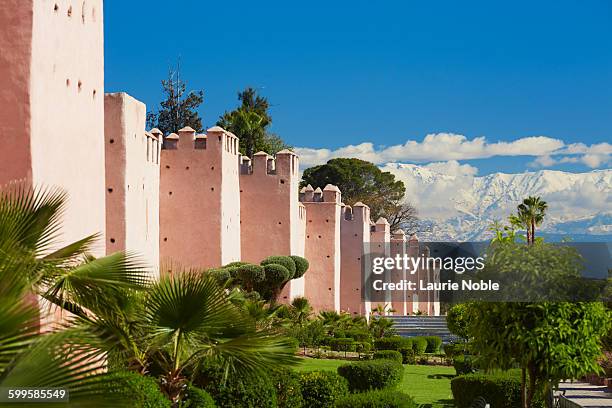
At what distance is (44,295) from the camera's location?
673 cm

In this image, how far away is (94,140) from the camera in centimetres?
1160

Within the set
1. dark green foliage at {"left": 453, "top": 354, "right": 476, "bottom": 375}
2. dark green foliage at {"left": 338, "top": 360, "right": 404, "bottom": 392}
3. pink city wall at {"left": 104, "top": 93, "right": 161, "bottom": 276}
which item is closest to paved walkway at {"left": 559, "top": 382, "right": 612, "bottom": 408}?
dark green foliage at {"left": 453, "top": 354, "right": 476, "bottom": 375}

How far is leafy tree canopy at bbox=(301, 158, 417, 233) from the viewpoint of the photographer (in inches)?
2339

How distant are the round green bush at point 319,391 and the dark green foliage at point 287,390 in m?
0.65

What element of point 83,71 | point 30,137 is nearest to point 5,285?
point 30,137

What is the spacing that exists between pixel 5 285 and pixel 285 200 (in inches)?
1131

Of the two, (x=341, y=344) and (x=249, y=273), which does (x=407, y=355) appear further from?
(x=249, y=273)

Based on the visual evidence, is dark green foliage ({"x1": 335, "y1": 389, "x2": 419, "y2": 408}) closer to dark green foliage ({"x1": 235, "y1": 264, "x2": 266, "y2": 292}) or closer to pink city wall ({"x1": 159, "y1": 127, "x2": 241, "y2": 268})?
dark green foliage ({"x1": 235, "y1": 264, "x2": 266, "y2": 292})

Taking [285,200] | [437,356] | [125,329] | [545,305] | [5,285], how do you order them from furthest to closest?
[285,200] < [437,356] < [545,305] < [125,329] < [5,285]

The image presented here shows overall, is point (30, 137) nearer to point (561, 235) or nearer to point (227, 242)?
point (561, 235)

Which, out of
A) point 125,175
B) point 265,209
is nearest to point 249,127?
point 265,209

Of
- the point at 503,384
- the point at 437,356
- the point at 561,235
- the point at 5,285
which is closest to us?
the point at 5,285

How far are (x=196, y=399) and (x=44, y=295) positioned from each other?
4226 mm

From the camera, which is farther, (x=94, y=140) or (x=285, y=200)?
(x=285, y=200)
